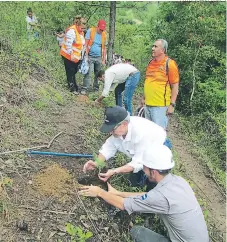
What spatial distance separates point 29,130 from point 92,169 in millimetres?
1638

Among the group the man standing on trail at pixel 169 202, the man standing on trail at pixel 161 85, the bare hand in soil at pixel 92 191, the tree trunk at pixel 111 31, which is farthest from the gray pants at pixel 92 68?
the man standing on trail at pixel 169 202

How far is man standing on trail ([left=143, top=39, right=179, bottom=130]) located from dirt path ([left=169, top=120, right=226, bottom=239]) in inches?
57.2

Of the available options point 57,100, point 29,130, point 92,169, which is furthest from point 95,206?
point 57,100

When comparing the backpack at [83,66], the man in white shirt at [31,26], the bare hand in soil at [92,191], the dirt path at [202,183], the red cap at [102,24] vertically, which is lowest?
the dirt path at [202,183]

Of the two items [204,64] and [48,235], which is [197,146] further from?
[48,235]

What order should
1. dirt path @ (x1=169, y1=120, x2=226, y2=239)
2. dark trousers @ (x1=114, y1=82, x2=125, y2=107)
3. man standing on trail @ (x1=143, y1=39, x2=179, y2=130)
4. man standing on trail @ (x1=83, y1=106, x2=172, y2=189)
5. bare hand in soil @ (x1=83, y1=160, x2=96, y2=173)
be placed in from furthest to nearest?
dark trousers @ (x1=114, y1=82, x2=125, y2=107), dirt path @ (x1=169, y1=120, x2=226, y2=239), man standing on trail @ (x1=143, y1=39, x2=179, y2=130), bare hand in soil @ (x1=83, y1=160, x2=96, y2=173), man standing on trail @ (x1=83, y1=106, x2=172, y2=189)

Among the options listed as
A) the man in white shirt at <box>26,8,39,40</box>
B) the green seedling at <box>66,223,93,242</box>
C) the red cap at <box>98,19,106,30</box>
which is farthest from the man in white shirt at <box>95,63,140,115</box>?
the man in white shirt at <box>26,8,39,40</box>

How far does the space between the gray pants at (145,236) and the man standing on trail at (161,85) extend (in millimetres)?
2249

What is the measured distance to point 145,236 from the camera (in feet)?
12.6

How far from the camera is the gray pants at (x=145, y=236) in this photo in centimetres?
376

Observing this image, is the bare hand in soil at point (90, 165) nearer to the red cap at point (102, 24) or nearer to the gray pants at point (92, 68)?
the gray pants at point (92, 68)

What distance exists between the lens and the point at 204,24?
10906 mm

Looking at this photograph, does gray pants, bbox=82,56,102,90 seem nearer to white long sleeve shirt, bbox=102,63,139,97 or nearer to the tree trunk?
the tree trunk

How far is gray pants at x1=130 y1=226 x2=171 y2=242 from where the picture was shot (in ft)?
12.3
